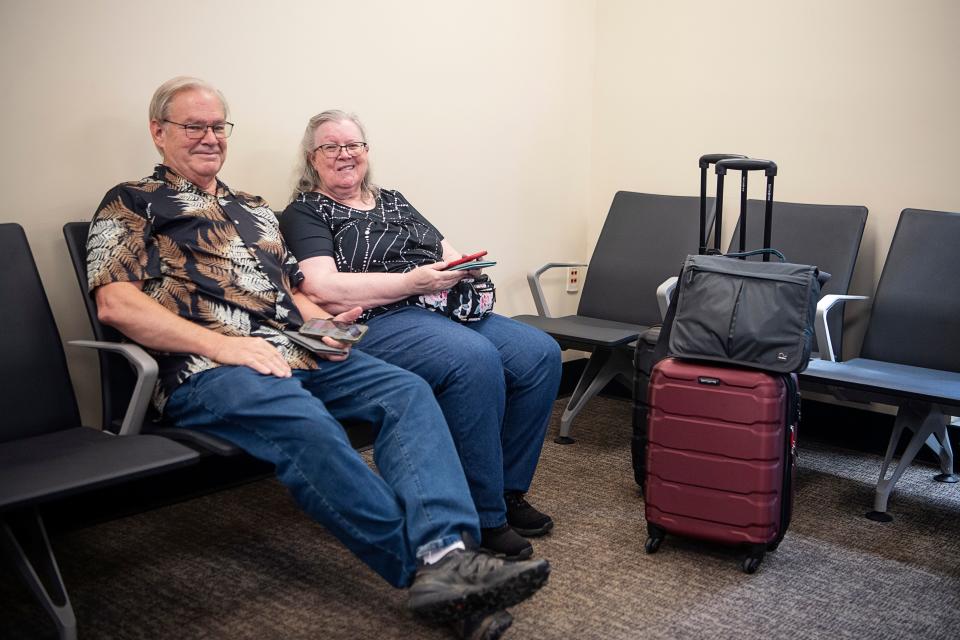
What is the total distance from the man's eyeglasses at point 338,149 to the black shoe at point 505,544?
3.80ft

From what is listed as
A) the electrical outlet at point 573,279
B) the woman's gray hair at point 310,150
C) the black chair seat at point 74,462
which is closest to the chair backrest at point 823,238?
the electrical outlet at point 573,279

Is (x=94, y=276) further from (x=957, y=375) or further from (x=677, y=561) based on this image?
(x=957, y=375)

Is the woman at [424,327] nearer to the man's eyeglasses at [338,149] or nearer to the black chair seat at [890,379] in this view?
the man's eyeglasses at [338,149]

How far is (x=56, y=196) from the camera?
247cm

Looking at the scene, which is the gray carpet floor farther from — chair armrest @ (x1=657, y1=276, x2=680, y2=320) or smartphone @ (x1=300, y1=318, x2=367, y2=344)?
chair armrest @ (x1=657, y1=276, x2=680, y2=320)

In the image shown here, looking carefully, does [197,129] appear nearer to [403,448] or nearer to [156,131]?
[156,131]

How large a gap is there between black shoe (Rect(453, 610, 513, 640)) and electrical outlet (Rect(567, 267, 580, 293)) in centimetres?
237

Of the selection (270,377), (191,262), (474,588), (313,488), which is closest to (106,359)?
(191,262)

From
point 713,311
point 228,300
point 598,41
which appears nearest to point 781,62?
point 598,41

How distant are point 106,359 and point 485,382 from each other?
3.11 feet

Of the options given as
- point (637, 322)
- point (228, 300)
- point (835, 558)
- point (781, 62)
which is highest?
point (781, 62)

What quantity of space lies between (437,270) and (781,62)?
6.14 feet

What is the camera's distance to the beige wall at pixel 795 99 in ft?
10.8

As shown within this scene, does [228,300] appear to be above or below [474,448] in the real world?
above
